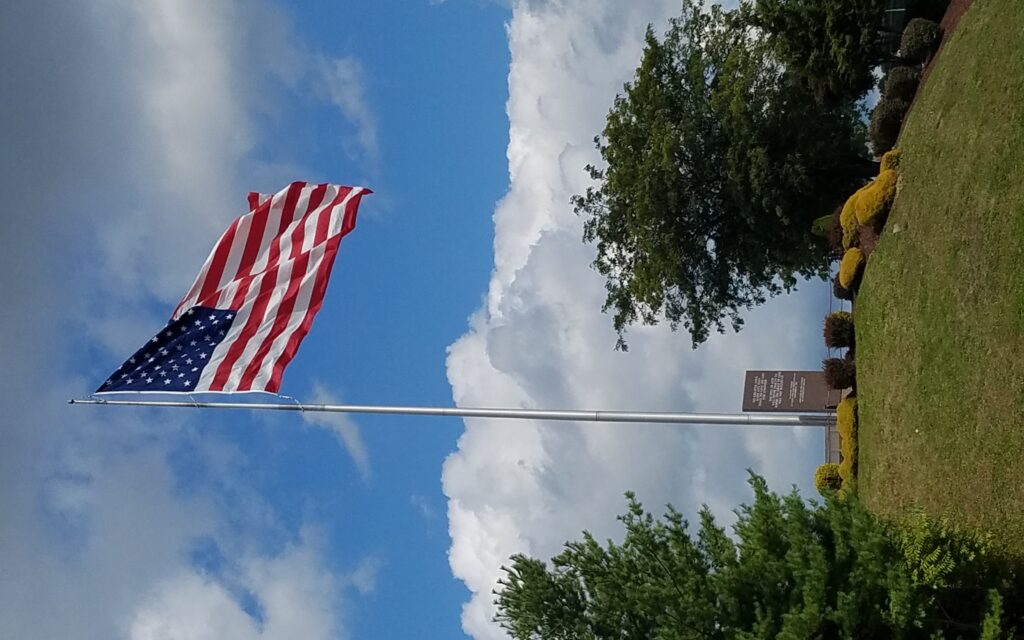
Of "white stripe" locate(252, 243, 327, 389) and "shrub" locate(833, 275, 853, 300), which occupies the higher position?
"shrub" locate(833, 275, 853, 300)

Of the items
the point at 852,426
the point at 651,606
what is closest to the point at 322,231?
the point at 651,606

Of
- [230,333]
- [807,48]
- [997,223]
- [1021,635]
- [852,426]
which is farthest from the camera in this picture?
[807,48]

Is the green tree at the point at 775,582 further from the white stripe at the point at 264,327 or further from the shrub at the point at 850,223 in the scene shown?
the shrub at the point at 850,223

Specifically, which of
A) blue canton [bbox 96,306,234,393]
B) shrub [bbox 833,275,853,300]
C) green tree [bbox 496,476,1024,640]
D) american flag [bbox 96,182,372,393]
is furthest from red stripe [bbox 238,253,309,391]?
shrub [bbox 833,275,853,300]

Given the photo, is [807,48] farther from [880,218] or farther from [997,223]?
[997,223]

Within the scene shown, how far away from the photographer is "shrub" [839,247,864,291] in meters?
25.6

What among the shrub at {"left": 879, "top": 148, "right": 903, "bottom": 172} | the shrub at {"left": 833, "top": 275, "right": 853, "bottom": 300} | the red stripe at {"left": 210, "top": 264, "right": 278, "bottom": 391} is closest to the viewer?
the red stripe at {"left": 210, "top": 264, "right": 278, "bottom": 391}

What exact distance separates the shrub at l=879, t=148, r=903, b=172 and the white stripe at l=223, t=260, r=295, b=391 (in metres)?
15.9

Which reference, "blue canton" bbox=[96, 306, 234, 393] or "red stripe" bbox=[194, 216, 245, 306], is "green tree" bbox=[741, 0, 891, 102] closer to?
"red stripe" bbox=[194, 216, 245, 306]

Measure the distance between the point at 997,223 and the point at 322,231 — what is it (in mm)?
12842

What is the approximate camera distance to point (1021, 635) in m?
12.9

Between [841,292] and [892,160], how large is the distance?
4.38m

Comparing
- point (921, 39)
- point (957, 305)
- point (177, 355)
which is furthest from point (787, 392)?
point (177, 355)

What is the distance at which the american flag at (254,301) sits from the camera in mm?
17703
